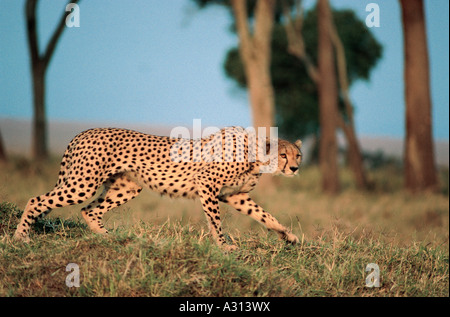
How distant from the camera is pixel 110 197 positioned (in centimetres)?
570

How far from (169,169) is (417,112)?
34.0 ft

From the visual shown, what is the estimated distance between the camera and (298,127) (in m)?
28.0

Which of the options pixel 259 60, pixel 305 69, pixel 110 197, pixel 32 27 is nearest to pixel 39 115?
pixel 32 27

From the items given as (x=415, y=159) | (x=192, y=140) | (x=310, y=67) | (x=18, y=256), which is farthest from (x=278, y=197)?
(x=18, y=256)

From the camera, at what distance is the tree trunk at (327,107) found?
16062 millimetres

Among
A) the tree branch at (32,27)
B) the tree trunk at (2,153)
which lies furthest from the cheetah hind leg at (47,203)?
the tree branch at (32,27)

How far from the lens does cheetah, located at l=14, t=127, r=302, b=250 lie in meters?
5.30

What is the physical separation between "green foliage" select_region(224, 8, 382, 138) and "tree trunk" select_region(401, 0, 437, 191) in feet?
40.4

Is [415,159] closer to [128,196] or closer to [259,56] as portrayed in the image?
[259,56]

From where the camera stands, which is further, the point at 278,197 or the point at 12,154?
the point at 12,154

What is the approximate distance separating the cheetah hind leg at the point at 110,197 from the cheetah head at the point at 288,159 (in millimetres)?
1404

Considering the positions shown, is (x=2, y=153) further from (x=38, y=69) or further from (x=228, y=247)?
(x=228, y=247)

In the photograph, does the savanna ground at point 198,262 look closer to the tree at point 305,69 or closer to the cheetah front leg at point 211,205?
the cheetah front leg at point 211,205
